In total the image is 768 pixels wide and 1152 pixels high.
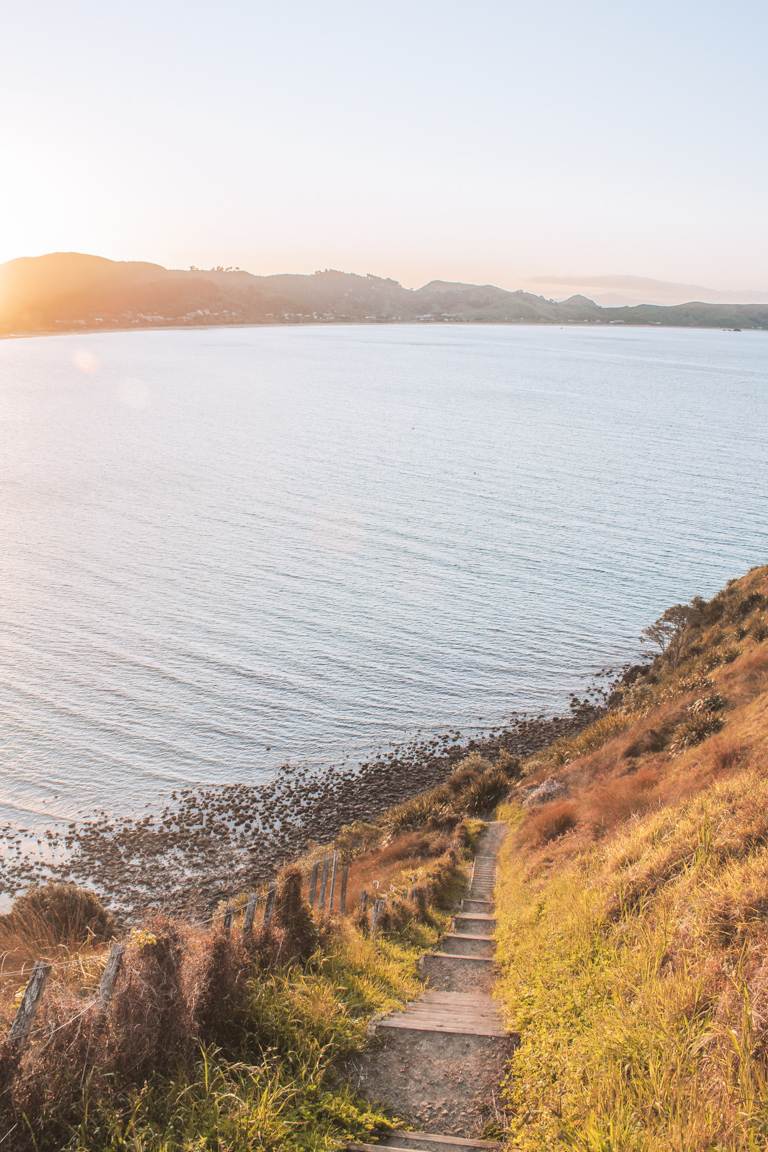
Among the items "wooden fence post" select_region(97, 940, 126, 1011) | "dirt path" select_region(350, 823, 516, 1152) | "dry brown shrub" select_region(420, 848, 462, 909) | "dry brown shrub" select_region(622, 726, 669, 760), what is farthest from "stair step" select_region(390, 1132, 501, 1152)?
"dry brown shrub" select_region(622, 726, 669, 760)

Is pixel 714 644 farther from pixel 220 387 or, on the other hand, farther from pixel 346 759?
pixel 220 387

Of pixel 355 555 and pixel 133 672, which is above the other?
pixel 355 555

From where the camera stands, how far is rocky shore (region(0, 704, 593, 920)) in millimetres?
→ 29922

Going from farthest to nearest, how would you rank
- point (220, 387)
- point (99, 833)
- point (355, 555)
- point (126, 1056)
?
point (220, 387), point (355, 555), point (99, 833), point (126, 1056)

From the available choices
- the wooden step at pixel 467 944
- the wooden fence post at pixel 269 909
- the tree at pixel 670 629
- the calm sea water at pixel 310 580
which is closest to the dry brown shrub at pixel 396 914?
the wooden step at pixel 467 944

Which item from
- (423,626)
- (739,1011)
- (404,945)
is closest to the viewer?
(739,1011)

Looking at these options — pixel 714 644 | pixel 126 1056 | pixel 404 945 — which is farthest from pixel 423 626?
pixel 126 1056

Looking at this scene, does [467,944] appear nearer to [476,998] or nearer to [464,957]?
[464,957]

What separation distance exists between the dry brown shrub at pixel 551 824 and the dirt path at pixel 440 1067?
29.3ft

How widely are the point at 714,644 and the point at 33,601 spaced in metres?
42.6

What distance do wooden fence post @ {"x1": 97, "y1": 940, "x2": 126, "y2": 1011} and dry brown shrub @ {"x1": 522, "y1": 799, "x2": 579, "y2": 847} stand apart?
45.6 ft

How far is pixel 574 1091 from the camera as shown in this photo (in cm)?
680

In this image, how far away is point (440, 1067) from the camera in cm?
816

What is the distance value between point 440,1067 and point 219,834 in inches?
1062
